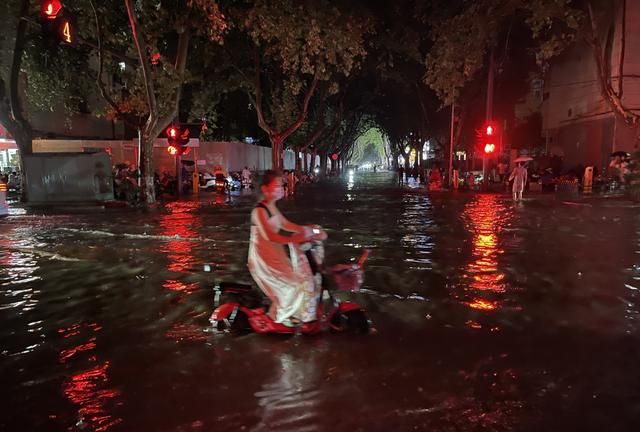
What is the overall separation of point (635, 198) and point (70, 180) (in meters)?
21.9

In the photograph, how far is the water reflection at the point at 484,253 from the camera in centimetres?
707

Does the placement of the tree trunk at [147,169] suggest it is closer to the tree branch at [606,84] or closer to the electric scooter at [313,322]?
the electric scooter at [313,322]

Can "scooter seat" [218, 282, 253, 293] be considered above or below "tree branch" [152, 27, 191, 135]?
below

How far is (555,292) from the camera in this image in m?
7.09

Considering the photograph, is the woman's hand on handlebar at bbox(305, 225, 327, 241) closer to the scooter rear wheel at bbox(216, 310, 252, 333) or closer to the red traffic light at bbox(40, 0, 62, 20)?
the scooter rear wheel at bbox(216, 310, 252, 333)

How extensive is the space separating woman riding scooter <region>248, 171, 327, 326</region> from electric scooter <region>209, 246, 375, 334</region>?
0.38ft

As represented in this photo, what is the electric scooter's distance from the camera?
5.27 metres

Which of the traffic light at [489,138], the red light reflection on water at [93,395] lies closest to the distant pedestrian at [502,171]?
the traffic light at [489,138]

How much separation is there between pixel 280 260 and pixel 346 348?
1.07 meters

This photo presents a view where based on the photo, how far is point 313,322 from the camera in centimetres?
542

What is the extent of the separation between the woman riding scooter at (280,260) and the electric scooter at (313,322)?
116 mm

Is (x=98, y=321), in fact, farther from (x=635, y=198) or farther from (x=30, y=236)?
(x=635, y=198)

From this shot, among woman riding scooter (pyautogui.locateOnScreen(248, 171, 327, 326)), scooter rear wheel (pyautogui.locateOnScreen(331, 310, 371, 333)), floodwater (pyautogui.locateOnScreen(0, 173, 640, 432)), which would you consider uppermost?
woman riding scooter (pyautogui.locateOnScreen(248, 171, 327, 326))

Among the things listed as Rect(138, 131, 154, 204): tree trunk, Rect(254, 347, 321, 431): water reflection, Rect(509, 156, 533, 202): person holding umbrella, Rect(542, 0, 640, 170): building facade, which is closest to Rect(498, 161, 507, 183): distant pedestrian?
Rect(542, 0, 640, 170): building facade
